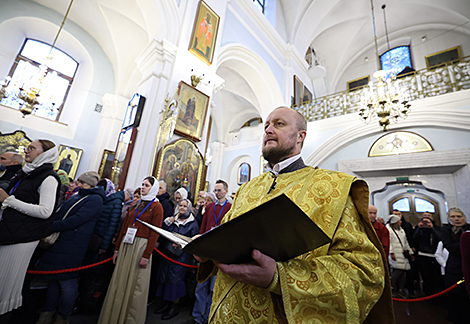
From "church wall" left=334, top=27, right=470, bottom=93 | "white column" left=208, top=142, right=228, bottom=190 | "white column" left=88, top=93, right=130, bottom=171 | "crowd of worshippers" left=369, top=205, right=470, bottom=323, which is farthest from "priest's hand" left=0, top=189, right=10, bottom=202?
"church wall" left=334, top=27, right=470, bottom=93

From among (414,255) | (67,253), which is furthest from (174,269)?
(414,255)

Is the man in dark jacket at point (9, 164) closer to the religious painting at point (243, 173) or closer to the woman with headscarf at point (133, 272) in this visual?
the woman with headscarf at point (133, 272)

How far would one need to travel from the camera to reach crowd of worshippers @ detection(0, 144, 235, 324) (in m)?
1.88

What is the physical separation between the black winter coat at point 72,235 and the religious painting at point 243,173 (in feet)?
34.5

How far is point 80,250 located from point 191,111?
4045 millimetres

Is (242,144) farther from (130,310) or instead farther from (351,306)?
(351,306)

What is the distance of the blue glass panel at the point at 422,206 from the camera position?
43.3 ft

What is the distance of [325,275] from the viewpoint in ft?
2.55

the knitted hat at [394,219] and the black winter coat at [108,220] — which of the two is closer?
the black winter coat at [108,220]

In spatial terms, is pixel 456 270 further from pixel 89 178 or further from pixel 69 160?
pixel 69 160

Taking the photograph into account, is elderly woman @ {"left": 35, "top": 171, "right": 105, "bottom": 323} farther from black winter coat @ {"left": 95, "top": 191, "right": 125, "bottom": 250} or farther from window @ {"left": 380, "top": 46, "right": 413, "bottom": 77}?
window @ {"left": 380, "top": 46, "right": 413, "bottom": 77}

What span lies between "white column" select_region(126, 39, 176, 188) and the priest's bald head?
13.0 feet

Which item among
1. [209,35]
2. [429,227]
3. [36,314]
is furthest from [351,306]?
[209,35]

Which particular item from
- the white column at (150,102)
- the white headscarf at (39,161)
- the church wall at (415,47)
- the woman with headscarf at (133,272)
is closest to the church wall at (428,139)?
the white column at (150,102)
